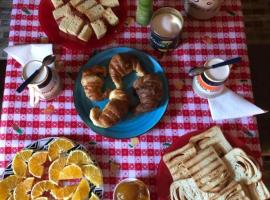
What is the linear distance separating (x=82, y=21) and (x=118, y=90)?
0.31m

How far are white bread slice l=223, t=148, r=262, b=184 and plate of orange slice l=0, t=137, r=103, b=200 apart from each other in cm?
44

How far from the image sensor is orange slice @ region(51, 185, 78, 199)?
1215 millimetres

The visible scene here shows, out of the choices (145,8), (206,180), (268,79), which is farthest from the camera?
(268,79)

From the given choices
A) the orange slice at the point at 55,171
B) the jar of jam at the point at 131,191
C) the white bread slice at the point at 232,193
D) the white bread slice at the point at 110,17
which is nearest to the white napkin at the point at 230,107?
the white bread slice at the point at 232,193

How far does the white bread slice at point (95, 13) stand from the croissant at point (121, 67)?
0.62ft

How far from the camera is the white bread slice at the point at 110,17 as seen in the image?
137 cm

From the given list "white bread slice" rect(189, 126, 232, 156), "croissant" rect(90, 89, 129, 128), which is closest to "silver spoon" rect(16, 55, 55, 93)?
"croissant" rect(90, 89, 129, 128)

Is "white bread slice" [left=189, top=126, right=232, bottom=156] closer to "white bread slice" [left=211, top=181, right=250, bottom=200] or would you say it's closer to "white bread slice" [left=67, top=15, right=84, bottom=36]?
"white bread slice" [left=211, top=181, right=250, bottom=200]

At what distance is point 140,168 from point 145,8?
0.56 m

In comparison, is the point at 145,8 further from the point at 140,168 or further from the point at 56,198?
the point at 56,198

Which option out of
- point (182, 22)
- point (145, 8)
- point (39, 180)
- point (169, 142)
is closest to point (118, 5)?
point (145, 8)

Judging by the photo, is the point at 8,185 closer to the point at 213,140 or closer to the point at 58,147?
the point at 58,147

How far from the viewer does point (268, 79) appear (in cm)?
183

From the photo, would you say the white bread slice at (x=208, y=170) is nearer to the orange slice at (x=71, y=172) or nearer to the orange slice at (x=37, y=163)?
the orange slice at (x=71, y=172)
